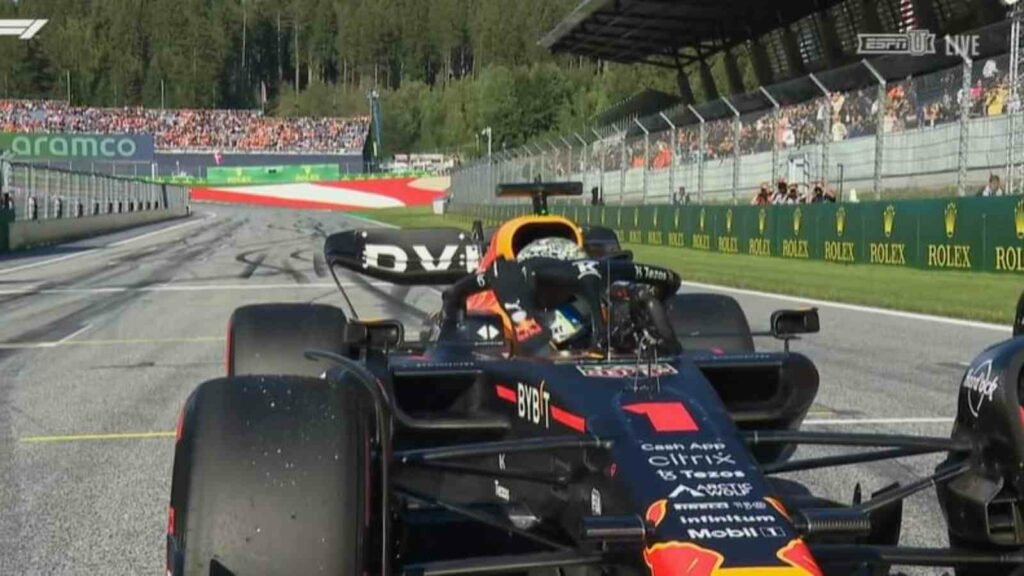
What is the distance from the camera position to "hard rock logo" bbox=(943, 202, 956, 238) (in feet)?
65.3

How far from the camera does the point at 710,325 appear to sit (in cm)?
764

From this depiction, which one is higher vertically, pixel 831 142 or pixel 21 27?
pixel 21 27

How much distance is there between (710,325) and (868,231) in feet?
54.0

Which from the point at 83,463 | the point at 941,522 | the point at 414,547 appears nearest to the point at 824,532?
the point at 414,547

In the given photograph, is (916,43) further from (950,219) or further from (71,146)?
(71,146)

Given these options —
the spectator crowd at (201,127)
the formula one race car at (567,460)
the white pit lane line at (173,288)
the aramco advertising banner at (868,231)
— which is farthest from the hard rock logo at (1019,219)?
the spectator crowd at (201,127)

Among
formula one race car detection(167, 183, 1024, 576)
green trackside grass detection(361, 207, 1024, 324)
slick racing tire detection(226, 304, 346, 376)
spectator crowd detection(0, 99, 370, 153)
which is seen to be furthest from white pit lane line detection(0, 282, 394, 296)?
spectator crowd detection(0, 99, 370, 153)

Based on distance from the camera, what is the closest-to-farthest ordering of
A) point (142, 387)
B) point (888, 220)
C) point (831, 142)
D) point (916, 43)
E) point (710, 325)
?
point (710, 325) → point (142, 387) → point (888, 220) → point (831, 142) → point (916, 43)

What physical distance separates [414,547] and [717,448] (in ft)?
4.21

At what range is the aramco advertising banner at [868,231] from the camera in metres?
18.9

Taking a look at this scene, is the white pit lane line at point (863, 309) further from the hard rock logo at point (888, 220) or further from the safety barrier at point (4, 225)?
the safety barrier at point (4, 225)

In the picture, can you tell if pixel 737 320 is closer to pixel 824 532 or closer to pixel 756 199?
pixel 824 532

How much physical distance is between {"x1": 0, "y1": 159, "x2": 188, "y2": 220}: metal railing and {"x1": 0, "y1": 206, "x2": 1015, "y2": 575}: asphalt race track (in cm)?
1575

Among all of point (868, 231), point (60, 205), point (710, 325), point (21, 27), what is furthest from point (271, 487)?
point (60, 205)
